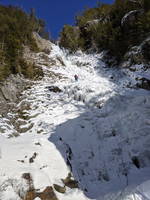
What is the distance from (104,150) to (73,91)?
5.29 meters

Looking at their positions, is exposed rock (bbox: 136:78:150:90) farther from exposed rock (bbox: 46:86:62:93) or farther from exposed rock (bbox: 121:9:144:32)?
exposed rock (bbox: 121:9:144:32)

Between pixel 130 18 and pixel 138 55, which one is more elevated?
pixel 130 18

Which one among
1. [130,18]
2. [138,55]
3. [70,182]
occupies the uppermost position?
[130,18]

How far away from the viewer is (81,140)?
979cm

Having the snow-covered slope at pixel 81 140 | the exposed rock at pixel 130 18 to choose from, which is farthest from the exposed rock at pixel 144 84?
the exposed rock at pixel 130 18

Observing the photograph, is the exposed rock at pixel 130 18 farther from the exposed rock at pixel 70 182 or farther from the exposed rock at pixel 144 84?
the exposed rock at pixel 70 182

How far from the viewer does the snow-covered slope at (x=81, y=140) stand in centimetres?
655

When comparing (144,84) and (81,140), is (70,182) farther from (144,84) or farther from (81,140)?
(144,84)

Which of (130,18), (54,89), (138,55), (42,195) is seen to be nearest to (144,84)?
(138,55)

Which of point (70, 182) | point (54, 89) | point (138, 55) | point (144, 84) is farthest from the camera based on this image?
point (138, 55)

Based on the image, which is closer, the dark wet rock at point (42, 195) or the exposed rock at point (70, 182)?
the dark wet rock at point (42, 195)

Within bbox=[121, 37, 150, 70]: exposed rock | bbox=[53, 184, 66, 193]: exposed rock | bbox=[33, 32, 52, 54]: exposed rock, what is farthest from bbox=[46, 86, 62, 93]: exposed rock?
bbox=[53, 184, 66, 193]: exposed rock

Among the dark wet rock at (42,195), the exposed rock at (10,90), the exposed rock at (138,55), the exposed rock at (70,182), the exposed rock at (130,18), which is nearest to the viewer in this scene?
the dark wet rock at (42,195)

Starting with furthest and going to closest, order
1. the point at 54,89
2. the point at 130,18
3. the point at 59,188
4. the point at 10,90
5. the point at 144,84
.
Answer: the point at 130,18 → the point at 54,89 → the point at 10,90 → the point at 144,84 → the point at 59,188
